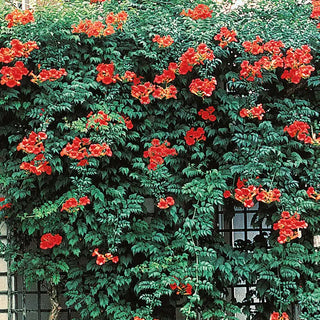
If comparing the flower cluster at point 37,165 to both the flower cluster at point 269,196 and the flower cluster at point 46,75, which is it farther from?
the flower cluster at point 269,196

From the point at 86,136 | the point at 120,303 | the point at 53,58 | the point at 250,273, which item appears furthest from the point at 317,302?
the point at 53,58

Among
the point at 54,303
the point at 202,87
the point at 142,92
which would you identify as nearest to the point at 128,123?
the point at 142,92

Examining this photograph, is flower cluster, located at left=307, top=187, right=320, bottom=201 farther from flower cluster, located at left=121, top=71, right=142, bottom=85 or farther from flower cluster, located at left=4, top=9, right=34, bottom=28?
flower cluster, located at left=4, top=9, right=34, bottom=28

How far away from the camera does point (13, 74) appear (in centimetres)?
437

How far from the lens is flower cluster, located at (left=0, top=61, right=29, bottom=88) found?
4.36 metres

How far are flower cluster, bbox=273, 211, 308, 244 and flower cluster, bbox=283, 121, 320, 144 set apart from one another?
25.7 inches

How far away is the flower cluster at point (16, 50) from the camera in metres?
4.34

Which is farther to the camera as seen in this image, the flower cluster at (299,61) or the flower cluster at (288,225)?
the flower cluster at (299,61)

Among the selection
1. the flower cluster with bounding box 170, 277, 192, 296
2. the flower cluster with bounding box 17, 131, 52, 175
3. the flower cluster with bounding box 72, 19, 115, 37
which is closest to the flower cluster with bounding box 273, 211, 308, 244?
the flower cluster with bounding box 170, 277, 192, 296

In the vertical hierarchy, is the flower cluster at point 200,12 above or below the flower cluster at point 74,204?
above

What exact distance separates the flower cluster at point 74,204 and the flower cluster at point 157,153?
623mm

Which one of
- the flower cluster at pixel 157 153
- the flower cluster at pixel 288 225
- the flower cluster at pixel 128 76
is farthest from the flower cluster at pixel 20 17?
the flower cluster at pixel 288 225

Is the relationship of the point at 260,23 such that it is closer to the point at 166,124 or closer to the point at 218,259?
the point at 166,124

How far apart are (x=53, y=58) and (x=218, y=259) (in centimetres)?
227
